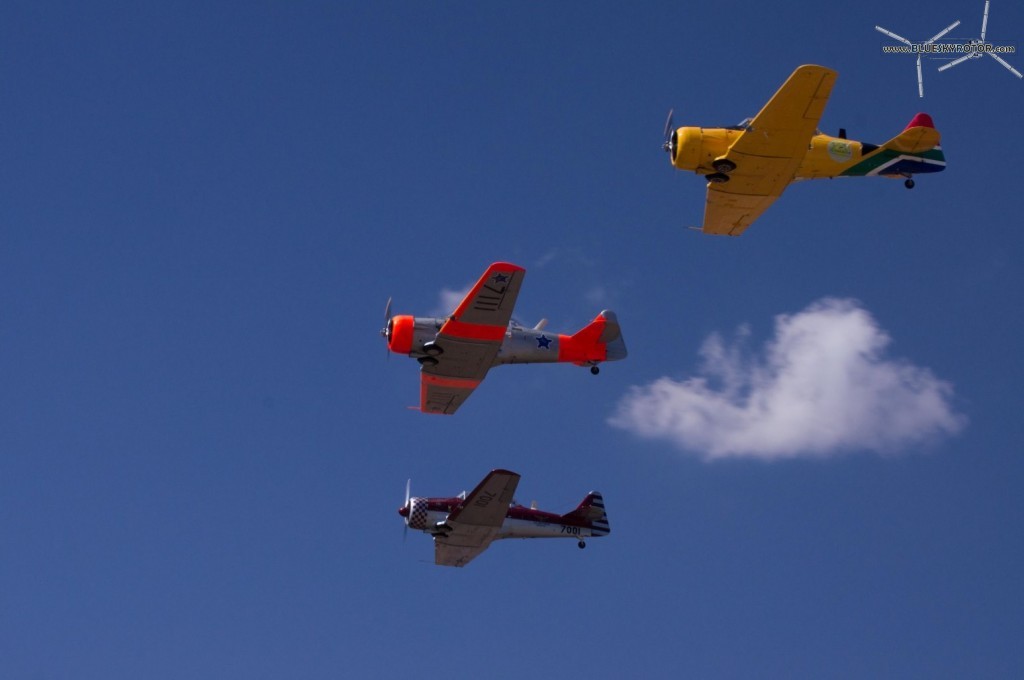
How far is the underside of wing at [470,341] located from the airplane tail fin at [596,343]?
11.3 ft

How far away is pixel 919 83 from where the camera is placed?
42.2 m

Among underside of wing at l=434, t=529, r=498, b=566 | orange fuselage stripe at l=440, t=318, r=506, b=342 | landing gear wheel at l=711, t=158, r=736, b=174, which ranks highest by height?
landing gear wheel at l=711, t=158, r=736, b=174

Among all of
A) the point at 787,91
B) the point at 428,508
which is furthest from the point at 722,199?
the point at 428,508

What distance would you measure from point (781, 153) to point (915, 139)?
22.4 feet

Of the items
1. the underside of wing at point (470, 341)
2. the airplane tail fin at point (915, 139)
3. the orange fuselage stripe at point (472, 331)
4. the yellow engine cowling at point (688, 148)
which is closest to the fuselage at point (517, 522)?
the underside of wing at point (470, 341)

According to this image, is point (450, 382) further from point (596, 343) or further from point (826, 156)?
point (826, 156)

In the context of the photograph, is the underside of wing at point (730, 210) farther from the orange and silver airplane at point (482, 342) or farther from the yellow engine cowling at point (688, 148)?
the orange and silver airplane at point (482, 342)

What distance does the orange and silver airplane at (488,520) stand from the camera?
5206cm

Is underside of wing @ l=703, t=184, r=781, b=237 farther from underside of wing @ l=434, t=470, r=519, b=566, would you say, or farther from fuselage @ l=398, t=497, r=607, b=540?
fuselage @ l=398, t=497, r=607, b=540

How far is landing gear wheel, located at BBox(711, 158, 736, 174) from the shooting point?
135ft

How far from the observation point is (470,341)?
44219mm

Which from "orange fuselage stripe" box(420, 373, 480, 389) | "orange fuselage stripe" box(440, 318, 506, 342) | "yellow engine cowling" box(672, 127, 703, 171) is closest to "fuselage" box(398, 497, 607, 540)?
"orange fuselage stripe" box(420, 373, 480, 389)

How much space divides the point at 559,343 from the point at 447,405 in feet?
15.7

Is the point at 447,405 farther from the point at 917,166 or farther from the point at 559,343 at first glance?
the point at 917,166
